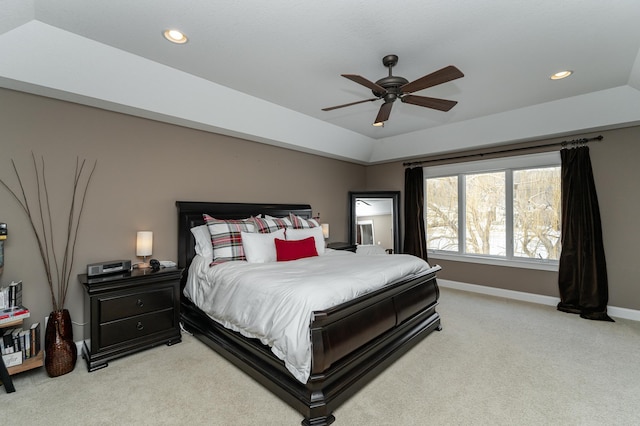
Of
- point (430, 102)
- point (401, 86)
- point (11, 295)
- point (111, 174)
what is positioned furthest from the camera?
point (111, 174)

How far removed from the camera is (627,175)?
3.64 m

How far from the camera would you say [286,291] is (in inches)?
82.1

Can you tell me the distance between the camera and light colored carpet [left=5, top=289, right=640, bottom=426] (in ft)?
6.21

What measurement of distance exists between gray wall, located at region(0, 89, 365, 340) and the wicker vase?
34 cm

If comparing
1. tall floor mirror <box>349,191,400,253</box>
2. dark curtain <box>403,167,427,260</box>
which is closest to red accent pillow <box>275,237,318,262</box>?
tall floor mirror <box>349,191,400,253</box>

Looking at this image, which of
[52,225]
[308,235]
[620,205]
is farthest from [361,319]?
[620,205]

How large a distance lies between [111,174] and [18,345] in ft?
5.27

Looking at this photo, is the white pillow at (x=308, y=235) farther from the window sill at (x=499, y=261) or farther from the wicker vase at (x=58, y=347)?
the window sill at (x=499, y=261)

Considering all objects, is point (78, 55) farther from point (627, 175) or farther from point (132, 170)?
point (627, 175)

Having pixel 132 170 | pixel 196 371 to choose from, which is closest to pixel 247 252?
pixel 196 371

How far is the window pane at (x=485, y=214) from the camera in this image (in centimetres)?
473

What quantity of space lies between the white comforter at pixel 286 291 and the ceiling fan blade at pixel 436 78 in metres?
1.59

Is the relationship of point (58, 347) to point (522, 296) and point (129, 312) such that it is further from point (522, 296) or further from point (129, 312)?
point (522, 296)

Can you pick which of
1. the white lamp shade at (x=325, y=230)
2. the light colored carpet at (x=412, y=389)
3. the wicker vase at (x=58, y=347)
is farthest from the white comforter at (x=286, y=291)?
the white lamp shade at (x=325, y=230)
